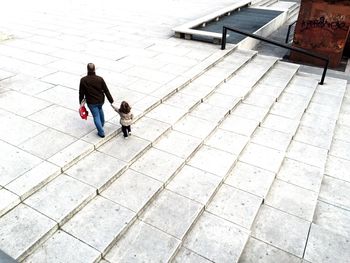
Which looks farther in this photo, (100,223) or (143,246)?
(100,223)

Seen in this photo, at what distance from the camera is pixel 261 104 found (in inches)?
345

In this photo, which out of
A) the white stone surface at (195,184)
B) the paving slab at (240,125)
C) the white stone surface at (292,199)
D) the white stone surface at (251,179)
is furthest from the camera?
the paving slab at (240,125)

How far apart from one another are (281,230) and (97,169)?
11.4 ft

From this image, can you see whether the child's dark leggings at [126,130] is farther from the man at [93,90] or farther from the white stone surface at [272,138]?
the white stone surface at [272,138]

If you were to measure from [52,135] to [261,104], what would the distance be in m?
5.61

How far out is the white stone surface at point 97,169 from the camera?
5488 millimetres

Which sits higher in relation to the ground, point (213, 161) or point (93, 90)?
point (93, 90)

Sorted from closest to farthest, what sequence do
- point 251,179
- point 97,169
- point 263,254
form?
point 263,254 < point 97,169 < point 251,179

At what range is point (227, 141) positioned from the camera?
Result: 23.5 ft

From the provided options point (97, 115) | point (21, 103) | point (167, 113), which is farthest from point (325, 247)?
point (21, 103)

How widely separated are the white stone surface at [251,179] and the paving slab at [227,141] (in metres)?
0.40

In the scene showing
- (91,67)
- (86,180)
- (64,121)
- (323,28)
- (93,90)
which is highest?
(91,67)

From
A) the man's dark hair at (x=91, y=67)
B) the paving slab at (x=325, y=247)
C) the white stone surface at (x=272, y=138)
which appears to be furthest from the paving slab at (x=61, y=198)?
the white stone surface at (x=272, y=138)

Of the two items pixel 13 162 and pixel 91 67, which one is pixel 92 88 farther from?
pixel 13 162
